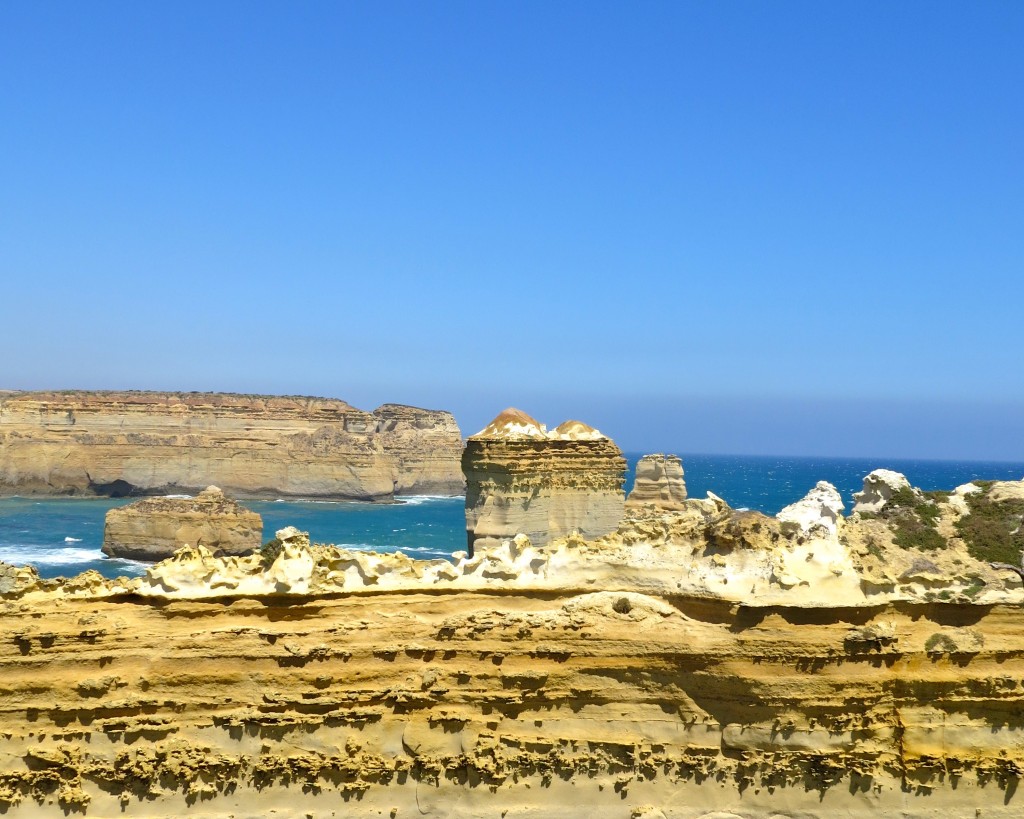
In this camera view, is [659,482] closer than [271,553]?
No

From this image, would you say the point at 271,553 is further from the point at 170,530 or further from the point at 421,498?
the point at 421,498

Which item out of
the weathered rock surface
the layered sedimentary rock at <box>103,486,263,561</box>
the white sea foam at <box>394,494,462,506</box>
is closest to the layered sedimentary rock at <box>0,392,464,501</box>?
the white sea foam at <box>394,494,462,506</box>

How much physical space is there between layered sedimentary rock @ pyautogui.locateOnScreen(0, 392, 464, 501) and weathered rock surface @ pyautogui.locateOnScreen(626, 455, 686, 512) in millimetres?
37291

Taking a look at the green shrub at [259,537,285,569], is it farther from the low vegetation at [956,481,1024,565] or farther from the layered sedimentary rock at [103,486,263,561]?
the layered sedimentary rock at [103,486,263,561]

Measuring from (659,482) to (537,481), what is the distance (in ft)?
58.2

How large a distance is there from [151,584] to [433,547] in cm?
3955

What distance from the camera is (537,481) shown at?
29.8 meters

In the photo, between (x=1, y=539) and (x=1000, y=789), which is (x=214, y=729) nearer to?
(x=1000, y=789)

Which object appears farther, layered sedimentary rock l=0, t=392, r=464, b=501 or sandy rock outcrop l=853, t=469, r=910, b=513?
layered sedimentary rock l=0, t=392, r=464, b=501

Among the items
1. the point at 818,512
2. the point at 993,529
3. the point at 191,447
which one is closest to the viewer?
the point at 993,529

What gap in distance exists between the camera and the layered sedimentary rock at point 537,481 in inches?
1156

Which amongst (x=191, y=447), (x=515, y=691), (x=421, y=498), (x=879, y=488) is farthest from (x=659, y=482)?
(x=191, y=447)

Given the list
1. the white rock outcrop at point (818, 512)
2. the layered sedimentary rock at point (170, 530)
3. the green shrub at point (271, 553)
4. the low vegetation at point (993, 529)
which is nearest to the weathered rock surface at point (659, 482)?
the layered sedimentary rock at point (170, 530)

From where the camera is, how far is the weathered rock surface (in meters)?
45.9
